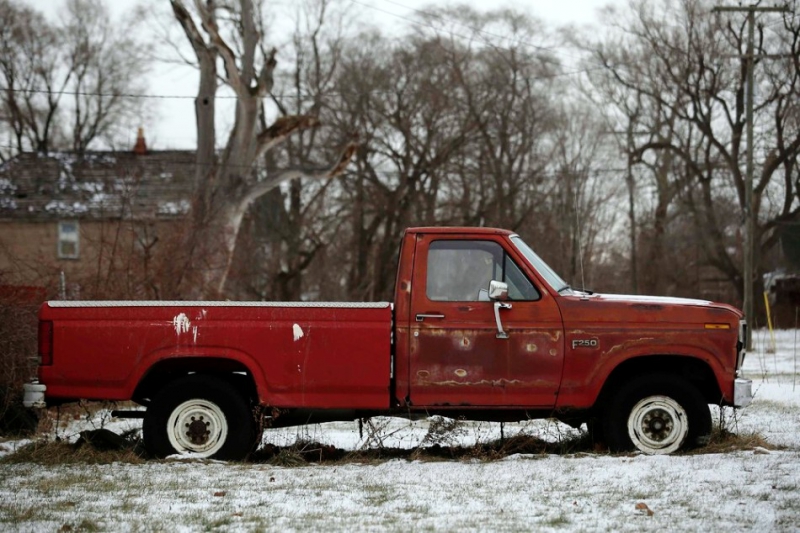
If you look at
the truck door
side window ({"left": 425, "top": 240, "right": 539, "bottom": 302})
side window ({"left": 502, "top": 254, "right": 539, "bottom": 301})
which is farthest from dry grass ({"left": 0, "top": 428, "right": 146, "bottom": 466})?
side window ({"left": 502, "top": 254, "right": 539, "bottom": 301})

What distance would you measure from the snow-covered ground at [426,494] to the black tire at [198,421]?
0.92ft

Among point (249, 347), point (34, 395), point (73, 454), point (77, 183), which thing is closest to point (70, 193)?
point (77, 183)

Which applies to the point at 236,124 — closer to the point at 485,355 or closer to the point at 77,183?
the point at 77,183

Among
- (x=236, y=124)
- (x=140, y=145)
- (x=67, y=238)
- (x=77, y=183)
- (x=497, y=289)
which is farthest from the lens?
(x=140, y=145)

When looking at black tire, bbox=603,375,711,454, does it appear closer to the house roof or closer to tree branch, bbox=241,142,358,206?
tree branch, bbox=241,142,358,206

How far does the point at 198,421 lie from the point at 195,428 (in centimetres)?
6

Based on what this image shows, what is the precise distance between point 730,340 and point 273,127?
80.1 feet

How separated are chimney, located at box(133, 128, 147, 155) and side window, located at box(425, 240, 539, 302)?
43.2 metres

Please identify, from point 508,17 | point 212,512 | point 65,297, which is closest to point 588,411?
point 212,512

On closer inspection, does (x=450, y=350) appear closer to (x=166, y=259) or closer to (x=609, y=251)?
(x=166, y=259)

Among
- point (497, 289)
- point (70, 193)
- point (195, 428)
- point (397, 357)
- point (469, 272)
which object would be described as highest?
point (70, 193)

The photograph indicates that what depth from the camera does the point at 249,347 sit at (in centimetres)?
875

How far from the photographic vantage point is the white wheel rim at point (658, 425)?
29.0 feet

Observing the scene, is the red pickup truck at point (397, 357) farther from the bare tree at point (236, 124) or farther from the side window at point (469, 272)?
the bare tree at point (236, 124)
